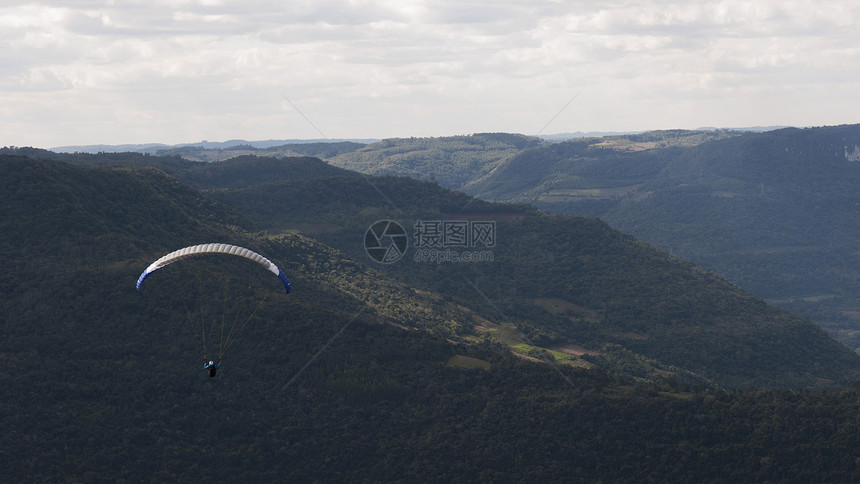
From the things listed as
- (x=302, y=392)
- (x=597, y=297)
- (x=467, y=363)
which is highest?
(x=467, y=363)

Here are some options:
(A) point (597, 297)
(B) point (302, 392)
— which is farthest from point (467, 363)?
(A) point (597, 297)

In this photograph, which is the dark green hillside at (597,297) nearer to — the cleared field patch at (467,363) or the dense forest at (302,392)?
the dense forest at (302,392)

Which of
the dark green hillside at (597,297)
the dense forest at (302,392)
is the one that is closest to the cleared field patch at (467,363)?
the dense forest at (302,392)

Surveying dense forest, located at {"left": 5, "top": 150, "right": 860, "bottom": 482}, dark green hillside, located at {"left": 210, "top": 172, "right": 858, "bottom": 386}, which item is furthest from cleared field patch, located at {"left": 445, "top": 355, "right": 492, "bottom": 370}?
dark green hillside, located at {"left": 210, "top": 172, "right": 858, "bottom": 386}

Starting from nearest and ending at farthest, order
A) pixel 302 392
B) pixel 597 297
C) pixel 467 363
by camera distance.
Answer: pixel 302 392, pixel 467 363, pixel 597 297

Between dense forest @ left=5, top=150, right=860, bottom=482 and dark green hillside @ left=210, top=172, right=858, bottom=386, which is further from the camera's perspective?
dark green hillside @ left=210, top=172, right=858, bottom=386

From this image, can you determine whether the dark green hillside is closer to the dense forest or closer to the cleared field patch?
the dense forest

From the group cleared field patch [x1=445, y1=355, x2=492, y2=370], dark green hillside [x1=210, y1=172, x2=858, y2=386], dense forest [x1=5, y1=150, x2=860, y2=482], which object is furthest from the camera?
dark green hillside [x1=210, y1=172, x2=858, y2=386]

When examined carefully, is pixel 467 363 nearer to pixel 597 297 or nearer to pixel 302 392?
pixel 302 392

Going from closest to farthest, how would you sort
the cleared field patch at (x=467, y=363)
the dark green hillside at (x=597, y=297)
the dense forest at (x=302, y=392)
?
the dense forest at (x=302, y=392) → the cleared field patch at (x=467, y=363) → the dark green hillside at (x=597, y=297)

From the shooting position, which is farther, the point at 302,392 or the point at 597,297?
the point at 597,297
